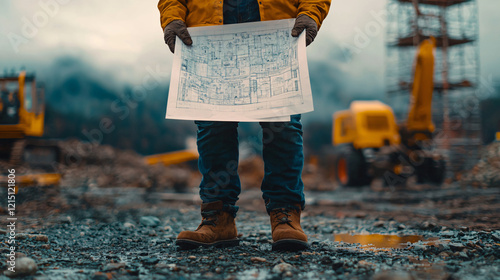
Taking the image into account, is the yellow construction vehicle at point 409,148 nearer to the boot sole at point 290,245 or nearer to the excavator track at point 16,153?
the excavator track at point 16,153

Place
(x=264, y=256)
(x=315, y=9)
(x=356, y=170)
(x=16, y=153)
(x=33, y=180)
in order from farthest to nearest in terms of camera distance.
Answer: (x=356, y=170) < (x=16, y=153) < (x=33, y=180) < (x=315, y=9) < (x=264, y=256)

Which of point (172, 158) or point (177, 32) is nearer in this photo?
point (177, 32)

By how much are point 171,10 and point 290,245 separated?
3.23 feet

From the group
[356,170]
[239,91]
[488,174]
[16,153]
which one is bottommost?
[488,174]

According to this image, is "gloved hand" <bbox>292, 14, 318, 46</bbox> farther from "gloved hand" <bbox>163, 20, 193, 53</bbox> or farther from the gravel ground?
the gravel ground

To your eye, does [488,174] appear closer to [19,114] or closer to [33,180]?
[33,180]

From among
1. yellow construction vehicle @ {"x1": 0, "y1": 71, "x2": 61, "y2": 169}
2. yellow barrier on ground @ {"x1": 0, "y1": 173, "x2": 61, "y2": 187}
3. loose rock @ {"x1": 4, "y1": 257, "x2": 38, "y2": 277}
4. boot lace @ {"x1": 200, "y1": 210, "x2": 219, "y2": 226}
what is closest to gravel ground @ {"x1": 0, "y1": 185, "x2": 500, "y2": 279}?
loose rock @ {"x1": 4, "y1": 257, "x2": 38, "y2": 277}

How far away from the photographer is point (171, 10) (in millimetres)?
1433

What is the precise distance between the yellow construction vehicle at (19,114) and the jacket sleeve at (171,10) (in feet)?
18.5

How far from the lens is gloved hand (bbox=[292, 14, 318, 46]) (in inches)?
51.3

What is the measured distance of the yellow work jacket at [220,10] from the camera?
1399mm

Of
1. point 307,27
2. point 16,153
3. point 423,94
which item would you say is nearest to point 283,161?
point 307,27

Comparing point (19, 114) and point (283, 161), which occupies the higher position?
point (19, 114)

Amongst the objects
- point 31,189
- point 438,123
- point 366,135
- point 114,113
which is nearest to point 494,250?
point 31,189
